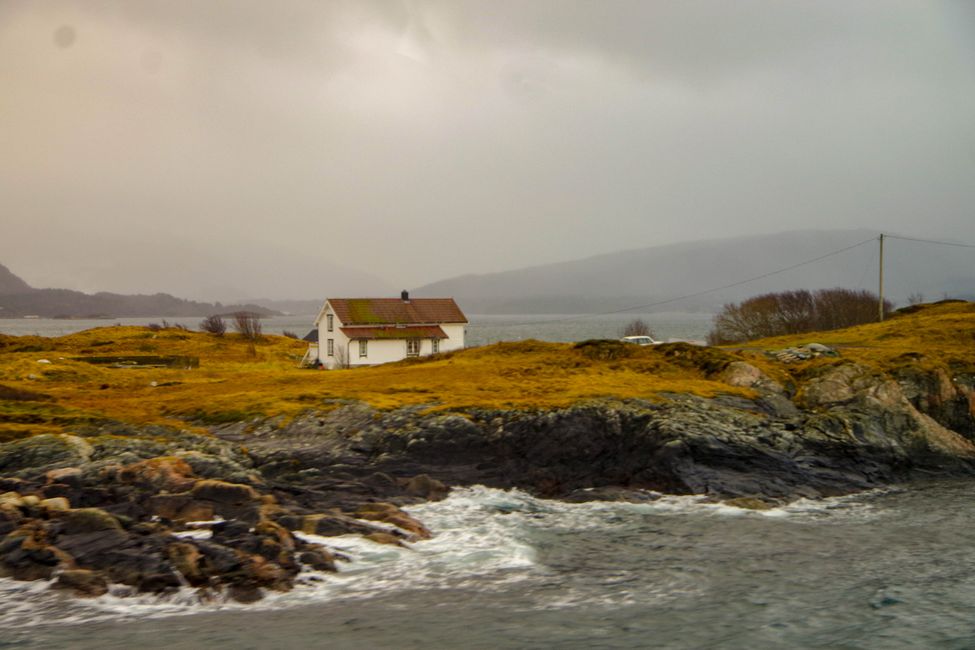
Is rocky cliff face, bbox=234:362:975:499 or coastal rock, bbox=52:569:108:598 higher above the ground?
rocky cliff face, bbox=234:362:975:499

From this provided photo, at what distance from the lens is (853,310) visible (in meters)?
86.4

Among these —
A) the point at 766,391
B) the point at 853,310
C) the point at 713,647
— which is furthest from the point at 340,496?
the point at 853,310

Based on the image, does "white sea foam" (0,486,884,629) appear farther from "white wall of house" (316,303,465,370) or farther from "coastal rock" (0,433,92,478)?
"white wall of house" (316,303,465,370)

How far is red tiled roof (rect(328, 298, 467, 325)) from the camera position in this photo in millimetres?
62781

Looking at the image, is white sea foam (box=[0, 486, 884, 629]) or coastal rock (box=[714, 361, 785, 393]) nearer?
white sea foam (box=[0, 486, 884, 629])

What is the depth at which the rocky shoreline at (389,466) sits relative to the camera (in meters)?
17.8

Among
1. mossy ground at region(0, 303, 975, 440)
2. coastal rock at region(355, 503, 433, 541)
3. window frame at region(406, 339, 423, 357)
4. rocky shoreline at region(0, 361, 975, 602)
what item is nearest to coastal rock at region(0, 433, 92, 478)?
rocky shoreline at region(0, 361, 975, 602)

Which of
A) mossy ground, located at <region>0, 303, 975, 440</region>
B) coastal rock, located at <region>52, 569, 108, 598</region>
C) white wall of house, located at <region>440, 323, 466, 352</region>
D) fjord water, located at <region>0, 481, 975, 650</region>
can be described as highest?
white wall of house, located at <region>440, 323, 466, 352</region>

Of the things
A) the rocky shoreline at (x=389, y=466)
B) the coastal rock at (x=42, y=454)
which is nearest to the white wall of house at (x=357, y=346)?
the rocky shoreline at (x=389, y=466)

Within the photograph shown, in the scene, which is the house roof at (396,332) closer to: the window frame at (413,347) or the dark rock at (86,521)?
the window frame at (413,347)

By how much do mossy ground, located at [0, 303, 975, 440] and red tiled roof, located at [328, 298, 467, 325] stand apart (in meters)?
12.4

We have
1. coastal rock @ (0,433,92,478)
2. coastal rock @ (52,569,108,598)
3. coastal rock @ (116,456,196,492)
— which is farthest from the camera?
coastal rock @ (0,433,92,478)

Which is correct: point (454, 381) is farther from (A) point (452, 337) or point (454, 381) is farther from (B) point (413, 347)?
(A) point (452, 337)

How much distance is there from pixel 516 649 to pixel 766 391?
75.4 feet
